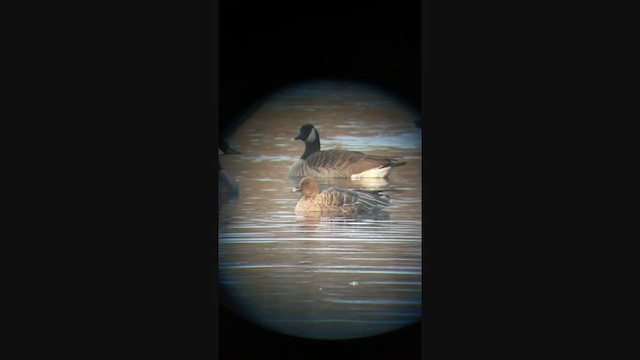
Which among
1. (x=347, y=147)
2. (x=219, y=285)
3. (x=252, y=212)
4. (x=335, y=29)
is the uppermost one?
(x=335, y=29)

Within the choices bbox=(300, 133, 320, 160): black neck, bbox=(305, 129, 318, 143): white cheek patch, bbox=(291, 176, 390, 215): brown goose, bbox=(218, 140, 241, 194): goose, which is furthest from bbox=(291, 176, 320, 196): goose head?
bbox=(218, 140, 241, 194): goose

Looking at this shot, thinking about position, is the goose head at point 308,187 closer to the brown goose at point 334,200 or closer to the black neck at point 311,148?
the brown goose at point 334,200

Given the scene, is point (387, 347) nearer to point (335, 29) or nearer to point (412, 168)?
point (412, 168)

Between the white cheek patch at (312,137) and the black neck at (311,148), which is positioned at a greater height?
the white cheek patch at (312,137)

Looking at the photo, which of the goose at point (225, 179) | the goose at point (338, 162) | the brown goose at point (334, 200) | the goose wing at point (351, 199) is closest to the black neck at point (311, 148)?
the goose at point (338, 162)

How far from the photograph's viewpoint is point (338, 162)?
573 cm

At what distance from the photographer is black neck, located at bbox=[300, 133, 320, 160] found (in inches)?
225

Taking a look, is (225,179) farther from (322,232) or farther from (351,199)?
(351,199)

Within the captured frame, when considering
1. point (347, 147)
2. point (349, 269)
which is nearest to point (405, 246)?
point (349, 269)

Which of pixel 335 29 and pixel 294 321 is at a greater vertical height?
pixel 335 29

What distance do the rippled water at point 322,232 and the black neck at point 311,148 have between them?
4 centimetres

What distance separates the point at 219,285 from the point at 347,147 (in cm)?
131

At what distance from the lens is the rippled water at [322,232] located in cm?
563

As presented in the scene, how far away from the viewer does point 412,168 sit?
5.69 meters
